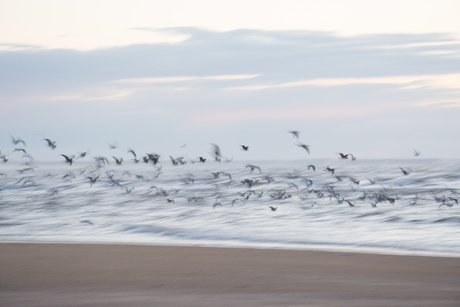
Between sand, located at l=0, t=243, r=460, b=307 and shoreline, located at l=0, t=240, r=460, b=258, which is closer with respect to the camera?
sand, located at l=0, t=243, r=460, b=307

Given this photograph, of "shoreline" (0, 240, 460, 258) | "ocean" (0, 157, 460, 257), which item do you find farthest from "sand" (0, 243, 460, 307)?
"ocean" (0, 157, 460, 257)

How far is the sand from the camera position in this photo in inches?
223

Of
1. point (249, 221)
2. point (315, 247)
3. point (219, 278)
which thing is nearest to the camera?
point (219, 278)

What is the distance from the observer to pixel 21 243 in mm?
10039

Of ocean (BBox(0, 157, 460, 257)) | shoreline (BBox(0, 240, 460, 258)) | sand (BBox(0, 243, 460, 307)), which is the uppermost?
sand (BBox(0, 243, 460, 307))

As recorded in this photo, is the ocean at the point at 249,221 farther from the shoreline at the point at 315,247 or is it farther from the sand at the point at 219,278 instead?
the sand at the point at 219,278

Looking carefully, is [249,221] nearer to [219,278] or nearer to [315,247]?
[315,247]

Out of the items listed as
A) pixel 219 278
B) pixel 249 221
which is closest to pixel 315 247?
pixel 219 278

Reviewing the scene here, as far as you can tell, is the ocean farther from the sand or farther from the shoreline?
the sand

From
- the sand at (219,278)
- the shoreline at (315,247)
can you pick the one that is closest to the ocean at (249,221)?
the shoreline at (315,247)

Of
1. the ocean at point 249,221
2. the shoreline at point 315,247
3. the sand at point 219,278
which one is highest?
the sand at point 219,278

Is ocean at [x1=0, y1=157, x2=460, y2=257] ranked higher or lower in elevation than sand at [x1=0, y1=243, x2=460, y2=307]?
lower

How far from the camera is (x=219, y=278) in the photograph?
679 cm

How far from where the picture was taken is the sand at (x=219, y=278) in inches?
223
